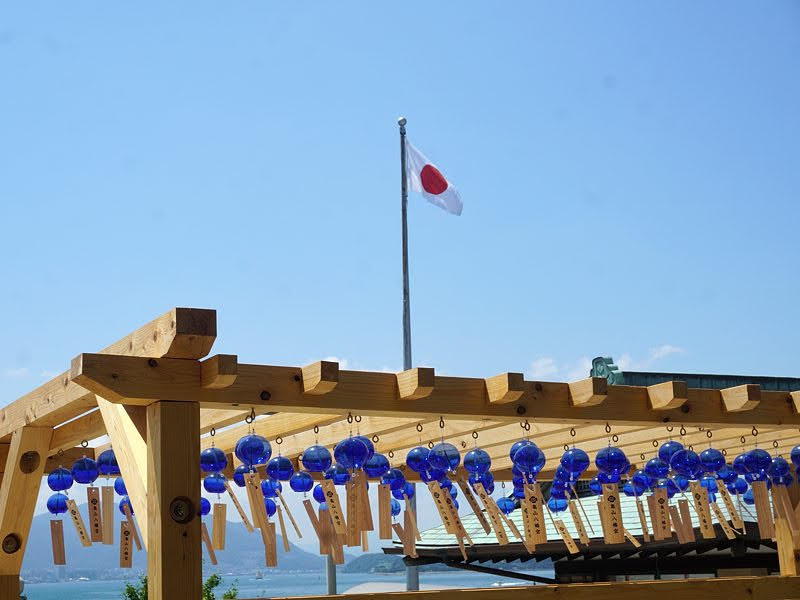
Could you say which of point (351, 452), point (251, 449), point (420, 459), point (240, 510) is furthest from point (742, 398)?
point (240, 510)

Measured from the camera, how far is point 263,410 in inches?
174

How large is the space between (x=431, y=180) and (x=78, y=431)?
10.2m

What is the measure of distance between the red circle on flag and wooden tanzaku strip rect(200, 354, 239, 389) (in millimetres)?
11065

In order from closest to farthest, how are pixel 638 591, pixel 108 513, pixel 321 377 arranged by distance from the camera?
pixel 321 377, pixel 638 591, pixel 108 513

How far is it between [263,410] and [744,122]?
10.4 metres

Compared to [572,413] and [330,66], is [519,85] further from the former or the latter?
[572,413]

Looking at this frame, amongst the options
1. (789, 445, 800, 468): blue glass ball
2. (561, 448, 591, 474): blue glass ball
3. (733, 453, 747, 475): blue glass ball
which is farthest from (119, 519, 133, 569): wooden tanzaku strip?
(789, 445, 800, 468): blue glass ball

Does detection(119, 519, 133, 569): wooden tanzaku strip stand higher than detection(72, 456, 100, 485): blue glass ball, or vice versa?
detection(72, 456, 100, 485): blue glass ball

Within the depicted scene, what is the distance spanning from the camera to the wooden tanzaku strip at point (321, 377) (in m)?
4.24

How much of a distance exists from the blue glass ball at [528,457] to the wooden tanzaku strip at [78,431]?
2.19 m

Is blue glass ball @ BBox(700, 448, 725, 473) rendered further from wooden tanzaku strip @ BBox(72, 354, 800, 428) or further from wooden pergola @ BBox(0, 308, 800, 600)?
wooden tanzaku strip @ BBox(72, 354, 800, 428)

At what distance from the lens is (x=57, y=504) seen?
21.0 ft

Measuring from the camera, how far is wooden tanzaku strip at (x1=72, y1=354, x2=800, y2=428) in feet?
12.8

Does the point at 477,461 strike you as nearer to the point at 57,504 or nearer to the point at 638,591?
the point at 638,591
